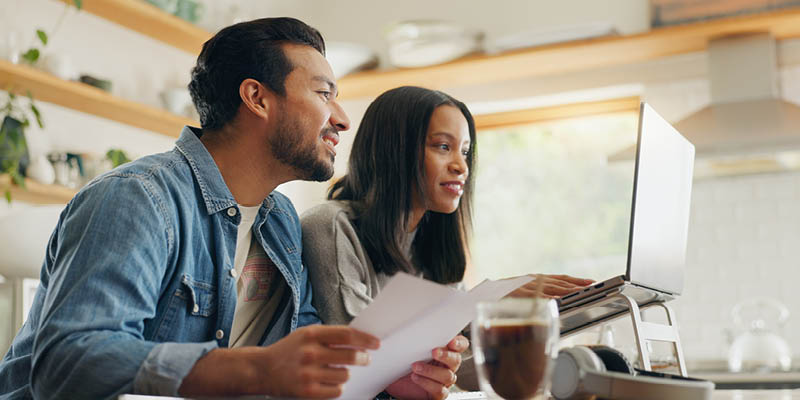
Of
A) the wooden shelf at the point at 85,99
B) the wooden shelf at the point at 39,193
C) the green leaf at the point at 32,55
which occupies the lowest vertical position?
the wooden shelf at the point at 39,193

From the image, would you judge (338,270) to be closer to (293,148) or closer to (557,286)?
(293,148)

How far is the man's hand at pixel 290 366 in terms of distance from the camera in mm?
953

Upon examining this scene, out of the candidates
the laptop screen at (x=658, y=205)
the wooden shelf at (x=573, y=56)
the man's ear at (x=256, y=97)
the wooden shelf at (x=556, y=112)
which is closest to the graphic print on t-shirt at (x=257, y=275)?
the man's ear at (x=256, y=97)

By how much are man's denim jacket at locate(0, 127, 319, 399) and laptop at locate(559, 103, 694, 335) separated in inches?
20.0

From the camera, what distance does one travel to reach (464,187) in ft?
6.93

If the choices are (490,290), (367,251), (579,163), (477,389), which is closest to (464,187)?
(367,251)

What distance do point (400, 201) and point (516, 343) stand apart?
1.10m

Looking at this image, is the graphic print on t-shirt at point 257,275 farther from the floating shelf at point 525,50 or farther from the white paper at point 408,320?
the floating shelf at point 525,50

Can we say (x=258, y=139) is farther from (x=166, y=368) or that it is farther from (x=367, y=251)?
(x=166, y=368)

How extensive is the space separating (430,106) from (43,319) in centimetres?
111

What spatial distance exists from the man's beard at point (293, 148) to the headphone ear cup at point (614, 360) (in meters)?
0.67

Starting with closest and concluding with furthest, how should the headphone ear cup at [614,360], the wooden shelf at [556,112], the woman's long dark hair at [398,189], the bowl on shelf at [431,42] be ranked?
the headphone ear cup at [614,360]
the woman's long dark hair at [398,189]
the bowl on shelf at [431,42]
the wooden shelf at [556,112]

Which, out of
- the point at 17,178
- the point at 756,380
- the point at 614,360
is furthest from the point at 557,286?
the point at 17,178

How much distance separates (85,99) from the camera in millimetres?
3186
